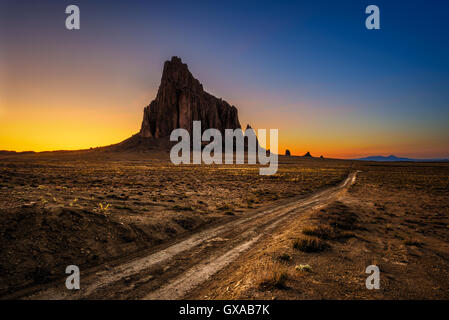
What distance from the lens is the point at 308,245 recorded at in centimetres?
839

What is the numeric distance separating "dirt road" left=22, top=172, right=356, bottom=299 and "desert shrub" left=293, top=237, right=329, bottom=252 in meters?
1.92

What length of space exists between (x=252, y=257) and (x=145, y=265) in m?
3.78

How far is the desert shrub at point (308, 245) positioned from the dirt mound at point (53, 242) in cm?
645

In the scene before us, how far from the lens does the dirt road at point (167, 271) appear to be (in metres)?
5.33

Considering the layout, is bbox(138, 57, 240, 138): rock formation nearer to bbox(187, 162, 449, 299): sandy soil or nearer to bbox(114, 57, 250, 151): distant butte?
bbox(114, 57, 250, 151): distant butte

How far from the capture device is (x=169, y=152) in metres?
119

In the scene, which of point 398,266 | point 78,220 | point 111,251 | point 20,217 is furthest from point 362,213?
point 20,217

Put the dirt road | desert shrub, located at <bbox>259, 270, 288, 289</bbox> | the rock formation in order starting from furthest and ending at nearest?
the rock formation → desert shrub, located at <bbox>259, 270, 288, 289</bbox> → the dirt road

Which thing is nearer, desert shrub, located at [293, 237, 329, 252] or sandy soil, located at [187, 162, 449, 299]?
sandy soil, located at [187, 162, 449, 299]

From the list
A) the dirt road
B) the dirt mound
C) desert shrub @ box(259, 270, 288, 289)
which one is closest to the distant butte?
the dirt mound

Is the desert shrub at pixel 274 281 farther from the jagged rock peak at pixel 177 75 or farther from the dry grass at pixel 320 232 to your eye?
the jagged rock peak at pixel 177 75

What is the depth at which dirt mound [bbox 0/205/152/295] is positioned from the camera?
613 cm

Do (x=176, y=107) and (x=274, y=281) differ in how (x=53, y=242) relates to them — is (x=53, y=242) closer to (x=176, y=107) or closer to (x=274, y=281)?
(x=274, y=281)
